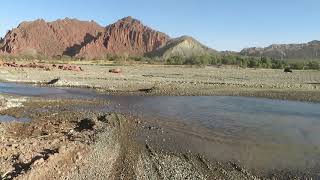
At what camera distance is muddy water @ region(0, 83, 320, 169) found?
17969 millimetres

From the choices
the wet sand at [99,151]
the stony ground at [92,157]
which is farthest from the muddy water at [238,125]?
the stony ground at [92,157]

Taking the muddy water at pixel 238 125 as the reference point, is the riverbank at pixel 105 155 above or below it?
above

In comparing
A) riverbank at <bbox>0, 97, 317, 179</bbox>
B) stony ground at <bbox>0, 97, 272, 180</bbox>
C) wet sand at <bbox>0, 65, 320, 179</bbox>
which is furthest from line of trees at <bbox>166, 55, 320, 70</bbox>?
stony ground at <bbox>0, 97, 272, 180</bbox>

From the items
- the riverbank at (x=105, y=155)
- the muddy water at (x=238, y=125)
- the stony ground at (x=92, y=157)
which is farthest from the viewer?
the muddy water at (x=238, y=125)

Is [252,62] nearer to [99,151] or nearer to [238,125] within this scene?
[238,125]

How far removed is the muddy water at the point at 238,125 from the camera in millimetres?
17969

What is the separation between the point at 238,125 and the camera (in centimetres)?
2430

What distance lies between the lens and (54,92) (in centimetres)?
Result: 4156

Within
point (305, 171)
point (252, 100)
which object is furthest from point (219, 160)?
point (252, 100)

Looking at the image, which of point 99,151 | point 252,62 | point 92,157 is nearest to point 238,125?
point 99,151

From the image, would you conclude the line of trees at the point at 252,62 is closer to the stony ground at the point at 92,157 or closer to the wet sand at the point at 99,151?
the wet sand at the point at 99,151

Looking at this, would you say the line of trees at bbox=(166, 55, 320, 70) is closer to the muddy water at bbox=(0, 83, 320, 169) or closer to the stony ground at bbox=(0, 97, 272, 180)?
A: the muddy water at bbox=(0, 83, 320, 169)

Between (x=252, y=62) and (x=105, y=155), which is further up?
(x=252, y=62)

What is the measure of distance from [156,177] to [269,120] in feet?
45.7
